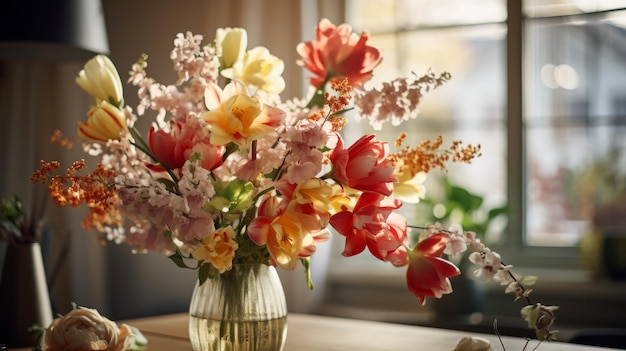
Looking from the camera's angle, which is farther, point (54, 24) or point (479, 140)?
point (479, 140)

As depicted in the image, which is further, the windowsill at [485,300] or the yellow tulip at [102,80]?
the windowsill at [485,300]

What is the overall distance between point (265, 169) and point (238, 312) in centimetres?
24

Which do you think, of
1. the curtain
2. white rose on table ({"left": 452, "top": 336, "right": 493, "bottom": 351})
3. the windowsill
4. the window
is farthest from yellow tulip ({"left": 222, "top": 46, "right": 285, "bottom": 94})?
the window

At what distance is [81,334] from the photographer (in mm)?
1248

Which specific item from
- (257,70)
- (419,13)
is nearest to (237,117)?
(257,70)

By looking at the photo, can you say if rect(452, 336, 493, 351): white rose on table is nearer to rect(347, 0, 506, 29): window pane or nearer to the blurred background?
the blurred background

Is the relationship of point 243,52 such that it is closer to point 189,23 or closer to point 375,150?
point 375,150

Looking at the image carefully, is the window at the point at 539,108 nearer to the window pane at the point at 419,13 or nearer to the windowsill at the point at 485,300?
the window pane at the point at 419,13

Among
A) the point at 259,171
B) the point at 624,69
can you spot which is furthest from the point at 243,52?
the point at 624,69

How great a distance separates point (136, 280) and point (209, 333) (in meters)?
1.54

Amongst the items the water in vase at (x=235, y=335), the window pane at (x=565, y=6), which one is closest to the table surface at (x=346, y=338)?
the water in vase at (x=235, y=335)

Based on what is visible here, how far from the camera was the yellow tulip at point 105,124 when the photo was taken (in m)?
1.27

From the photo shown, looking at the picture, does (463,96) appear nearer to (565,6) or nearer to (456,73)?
(456,73)

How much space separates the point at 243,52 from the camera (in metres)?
1.36
